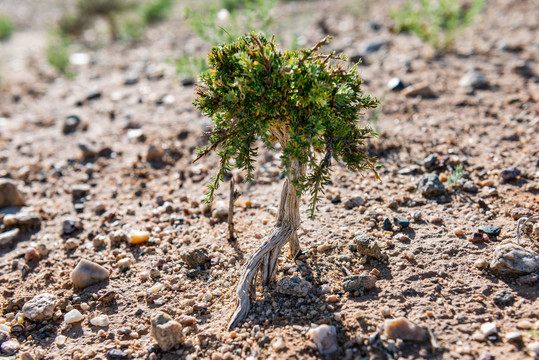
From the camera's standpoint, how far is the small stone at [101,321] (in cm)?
334

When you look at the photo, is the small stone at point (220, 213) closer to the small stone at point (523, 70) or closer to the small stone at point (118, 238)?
the small stone at point (118, 238)

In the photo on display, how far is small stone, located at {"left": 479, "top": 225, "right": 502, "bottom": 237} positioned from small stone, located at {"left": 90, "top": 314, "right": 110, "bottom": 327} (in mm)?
2904

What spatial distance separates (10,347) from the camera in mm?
3207

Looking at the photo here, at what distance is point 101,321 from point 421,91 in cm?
486

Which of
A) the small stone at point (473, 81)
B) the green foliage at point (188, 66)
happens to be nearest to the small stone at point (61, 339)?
the green foliage at point (188, 66)

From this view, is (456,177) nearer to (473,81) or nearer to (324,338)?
(324,338)

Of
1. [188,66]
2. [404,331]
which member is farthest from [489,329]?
[188,66]

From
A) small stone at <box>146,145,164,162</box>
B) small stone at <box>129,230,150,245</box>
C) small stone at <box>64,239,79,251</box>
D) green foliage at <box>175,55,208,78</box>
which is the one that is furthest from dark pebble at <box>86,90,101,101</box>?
small stone at <box>129,230,150,245</box>

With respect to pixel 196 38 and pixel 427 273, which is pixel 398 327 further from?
pixel 196 38

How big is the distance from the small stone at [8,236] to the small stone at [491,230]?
4.29 metres

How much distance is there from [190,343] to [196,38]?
8172 mm

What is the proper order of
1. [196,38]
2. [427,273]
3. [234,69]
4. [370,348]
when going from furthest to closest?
[196,38] < [427,273] < [234,69] < [370,348]

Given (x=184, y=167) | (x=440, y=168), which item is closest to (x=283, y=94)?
(x=440, y=168)

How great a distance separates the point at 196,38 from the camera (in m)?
10.0
